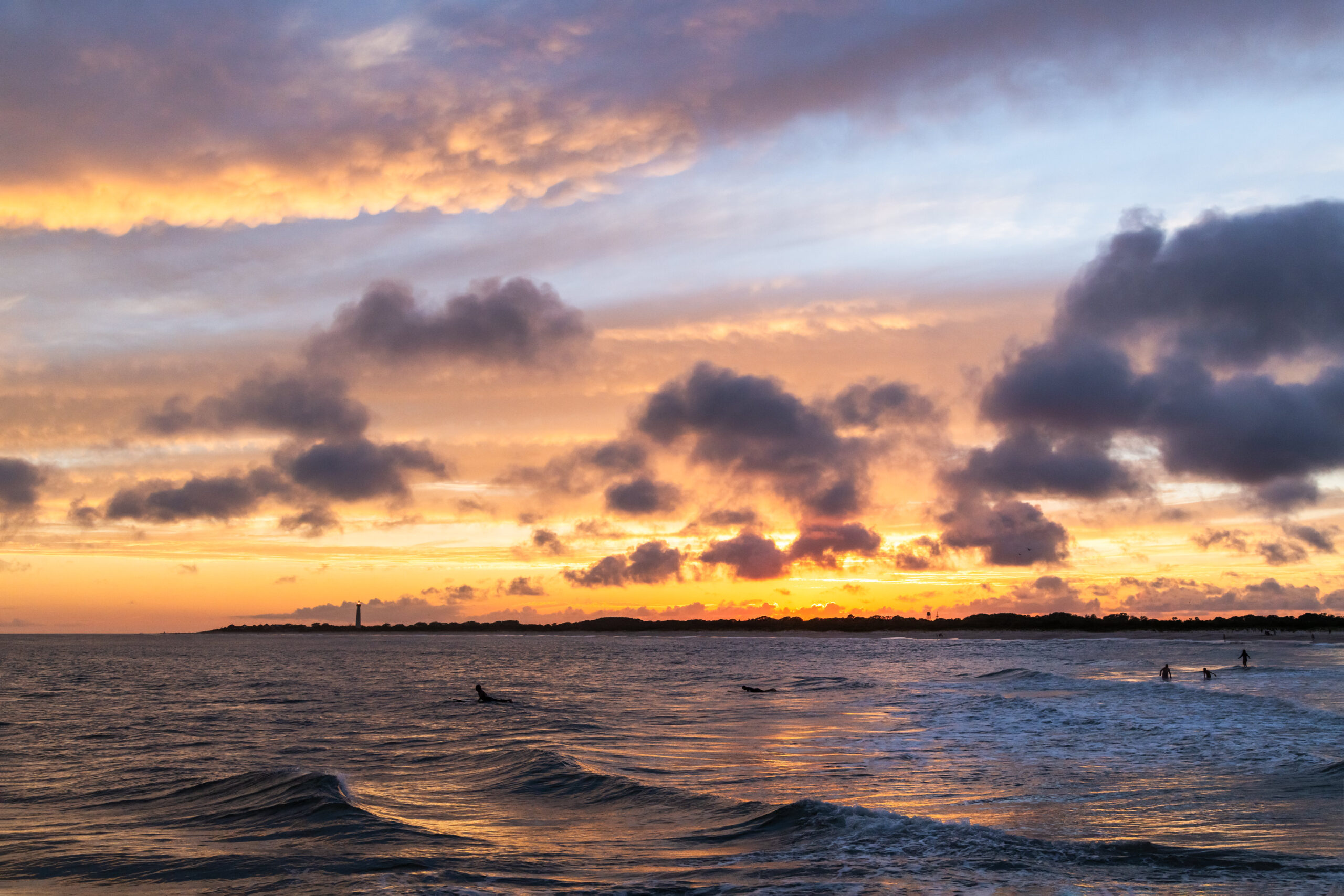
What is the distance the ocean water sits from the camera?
1658cm

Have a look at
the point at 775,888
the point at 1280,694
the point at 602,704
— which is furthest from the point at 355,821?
the point at 1280,694

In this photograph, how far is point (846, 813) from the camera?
2064cm

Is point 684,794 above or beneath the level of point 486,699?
above

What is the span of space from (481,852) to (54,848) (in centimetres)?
936

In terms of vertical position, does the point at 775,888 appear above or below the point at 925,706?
above

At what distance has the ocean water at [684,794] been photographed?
1658cm

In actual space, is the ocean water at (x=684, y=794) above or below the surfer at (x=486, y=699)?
above

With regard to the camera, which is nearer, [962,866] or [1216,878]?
[1216,878]

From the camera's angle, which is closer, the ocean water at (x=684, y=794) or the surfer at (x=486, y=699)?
the ocean water at (x=684, y=794)

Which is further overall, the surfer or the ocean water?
the surfer

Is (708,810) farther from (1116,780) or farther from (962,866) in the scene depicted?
(1116,780)

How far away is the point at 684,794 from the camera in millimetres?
24438

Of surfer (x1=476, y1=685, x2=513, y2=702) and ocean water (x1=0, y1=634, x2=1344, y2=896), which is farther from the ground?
ocean water (x1=0, y1=634, x2=1344, y2=896)

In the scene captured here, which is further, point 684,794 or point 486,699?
point 486,699
